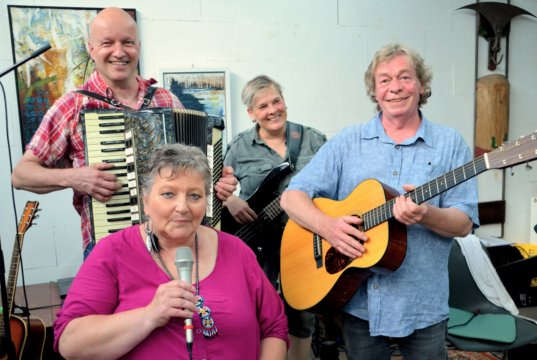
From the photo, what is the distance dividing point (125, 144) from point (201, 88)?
1671mm

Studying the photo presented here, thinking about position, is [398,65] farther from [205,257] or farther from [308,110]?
[308,110]

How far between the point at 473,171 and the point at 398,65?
0.44 m

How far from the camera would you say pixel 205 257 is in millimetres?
1453

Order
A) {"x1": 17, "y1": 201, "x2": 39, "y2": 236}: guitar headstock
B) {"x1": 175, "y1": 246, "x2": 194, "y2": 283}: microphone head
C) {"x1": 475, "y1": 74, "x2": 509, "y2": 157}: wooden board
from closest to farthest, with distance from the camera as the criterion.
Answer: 1. {"x1": 175, "y1": 246, "x2": 194, "y2": 283}: microphone head
2. {"x1": 17, "y1": 201, "x2": 39, "y2": 236}: guitar headstock
3. {"x1": 475, "y1": 74, "x2": 509, "y2": 157}: wooden board

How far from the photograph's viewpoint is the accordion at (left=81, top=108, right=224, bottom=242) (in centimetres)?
166

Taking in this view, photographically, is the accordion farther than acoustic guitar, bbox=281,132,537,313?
Yes

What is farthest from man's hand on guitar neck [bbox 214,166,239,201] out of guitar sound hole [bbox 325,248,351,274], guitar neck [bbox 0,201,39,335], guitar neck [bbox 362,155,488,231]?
guitar neck [bbox 0,201,39,335]

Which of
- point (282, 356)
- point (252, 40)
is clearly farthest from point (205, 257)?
point (252, 40)

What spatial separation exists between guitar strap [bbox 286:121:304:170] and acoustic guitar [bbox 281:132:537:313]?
1.38 feet

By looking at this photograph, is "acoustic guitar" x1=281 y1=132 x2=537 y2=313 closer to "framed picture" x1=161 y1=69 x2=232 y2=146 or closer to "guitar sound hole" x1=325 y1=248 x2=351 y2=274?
"guitar sound hole" x1=325 y1=248 x2=351 y2=274

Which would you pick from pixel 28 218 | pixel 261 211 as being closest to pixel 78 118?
pixel 28 218

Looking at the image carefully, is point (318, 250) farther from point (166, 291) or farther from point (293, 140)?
point (166, 291)

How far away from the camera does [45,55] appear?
2.89 m

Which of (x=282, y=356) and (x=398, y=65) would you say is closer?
(x=282, y=356)
